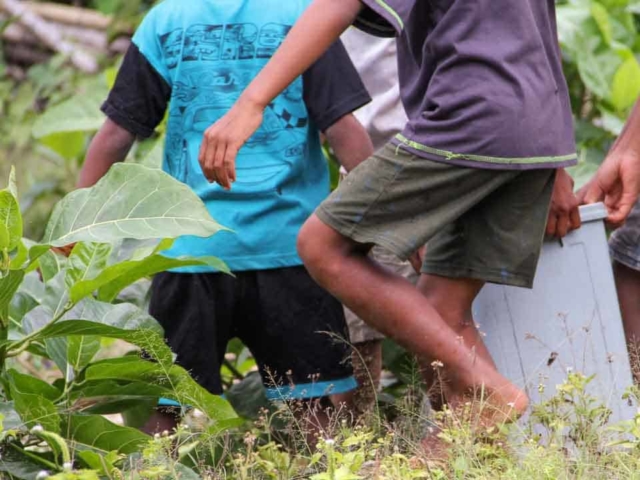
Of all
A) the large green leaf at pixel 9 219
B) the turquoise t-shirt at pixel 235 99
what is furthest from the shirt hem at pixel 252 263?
the large green leaf at pixel 9 219

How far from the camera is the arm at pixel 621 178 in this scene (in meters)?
3.04

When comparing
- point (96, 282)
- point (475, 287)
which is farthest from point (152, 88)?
point (475, 287)

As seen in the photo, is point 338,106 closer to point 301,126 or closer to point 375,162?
point 301,126

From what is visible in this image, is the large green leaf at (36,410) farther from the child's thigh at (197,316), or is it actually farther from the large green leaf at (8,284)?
the child's thigh at (197,316)

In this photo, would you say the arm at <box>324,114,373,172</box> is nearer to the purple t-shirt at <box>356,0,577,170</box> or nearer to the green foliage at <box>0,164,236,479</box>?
the purple t-shirt at <box>356,0,577,170</box>

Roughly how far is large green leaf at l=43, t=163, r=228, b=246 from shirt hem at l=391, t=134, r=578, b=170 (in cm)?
50

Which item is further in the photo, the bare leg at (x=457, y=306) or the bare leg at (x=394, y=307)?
the bare leg at (x=457, y=306)

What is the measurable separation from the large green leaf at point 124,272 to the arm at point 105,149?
54 cm

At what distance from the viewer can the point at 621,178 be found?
10.1ft

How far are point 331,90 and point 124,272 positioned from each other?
2.70 feet

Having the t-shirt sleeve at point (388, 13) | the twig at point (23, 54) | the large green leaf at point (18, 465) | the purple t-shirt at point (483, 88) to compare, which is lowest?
the twig at point (23, 54)

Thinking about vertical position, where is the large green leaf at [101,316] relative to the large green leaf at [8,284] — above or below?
below

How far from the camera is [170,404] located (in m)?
3.09

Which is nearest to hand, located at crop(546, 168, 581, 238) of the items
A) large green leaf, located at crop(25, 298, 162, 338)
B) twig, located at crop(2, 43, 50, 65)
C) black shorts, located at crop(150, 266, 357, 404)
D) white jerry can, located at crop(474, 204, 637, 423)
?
white jerry can, located at crop(474, 204, 637, 423)
